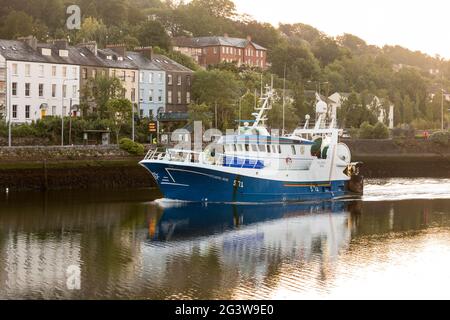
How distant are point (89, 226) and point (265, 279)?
12.5 metres

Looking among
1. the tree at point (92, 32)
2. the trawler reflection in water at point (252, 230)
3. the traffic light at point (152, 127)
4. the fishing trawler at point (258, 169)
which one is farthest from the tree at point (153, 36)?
the trawler reflection in water at point (252, 230)

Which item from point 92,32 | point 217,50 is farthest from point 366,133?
point 217,50

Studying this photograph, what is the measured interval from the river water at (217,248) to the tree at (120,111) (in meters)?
16.4

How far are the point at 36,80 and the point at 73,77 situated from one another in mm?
3894

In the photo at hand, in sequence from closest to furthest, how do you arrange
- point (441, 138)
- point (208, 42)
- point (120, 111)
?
1. point (120, 111)
2. point (441, 138)
3. point (208, 42)

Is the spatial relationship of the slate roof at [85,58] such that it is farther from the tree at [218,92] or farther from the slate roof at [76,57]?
the tree at [218,92]

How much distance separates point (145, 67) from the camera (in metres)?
80.2

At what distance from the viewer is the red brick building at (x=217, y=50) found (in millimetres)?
115312

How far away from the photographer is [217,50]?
379 feet

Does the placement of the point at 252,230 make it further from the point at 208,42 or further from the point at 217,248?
the point at 208,42

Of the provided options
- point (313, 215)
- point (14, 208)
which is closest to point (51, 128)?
point (14, 208)

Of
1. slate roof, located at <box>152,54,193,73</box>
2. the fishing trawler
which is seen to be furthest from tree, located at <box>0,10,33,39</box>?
the fishing trawler

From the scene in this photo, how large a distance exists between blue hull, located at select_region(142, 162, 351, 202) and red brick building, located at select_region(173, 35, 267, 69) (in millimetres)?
65237
